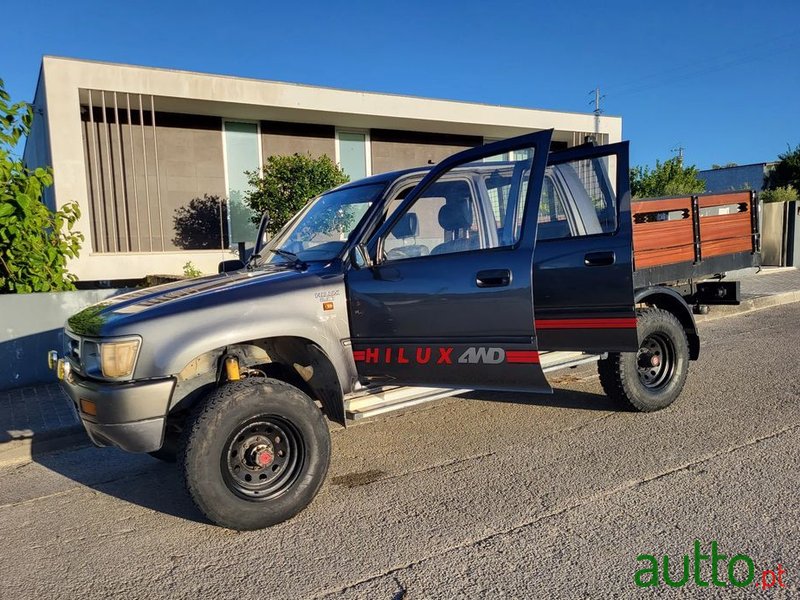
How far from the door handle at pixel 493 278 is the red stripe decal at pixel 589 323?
88 cm

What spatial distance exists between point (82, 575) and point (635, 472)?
10.6 ft

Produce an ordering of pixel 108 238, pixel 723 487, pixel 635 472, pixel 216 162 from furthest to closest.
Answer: pixel 216 162 → pixel 108 238 → pixel 635 472 → pixel 723 487

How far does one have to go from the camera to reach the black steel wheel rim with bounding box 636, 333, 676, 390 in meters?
A: 4.96

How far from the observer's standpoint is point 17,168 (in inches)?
260

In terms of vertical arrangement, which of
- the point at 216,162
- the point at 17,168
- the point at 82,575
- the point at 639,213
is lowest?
the point at 82,575

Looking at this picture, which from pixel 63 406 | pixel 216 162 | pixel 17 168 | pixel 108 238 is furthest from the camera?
pixel 216 162

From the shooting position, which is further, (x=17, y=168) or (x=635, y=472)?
(x=17, y=168)

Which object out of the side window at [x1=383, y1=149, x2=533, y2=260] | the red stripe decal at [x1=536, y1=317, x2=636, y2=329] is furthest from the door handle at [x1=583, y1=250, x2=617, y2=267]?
the side window at [x1=383, y1=149, x2=533, y2=260]

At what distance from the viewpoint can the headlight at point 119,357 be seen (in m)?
3.01

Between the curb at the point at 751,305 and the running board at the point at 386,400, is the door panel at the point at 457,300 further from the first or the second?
the curb at the point at 751,305

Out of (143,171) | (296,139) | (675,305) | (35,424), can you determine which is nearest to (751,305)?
(675,305)

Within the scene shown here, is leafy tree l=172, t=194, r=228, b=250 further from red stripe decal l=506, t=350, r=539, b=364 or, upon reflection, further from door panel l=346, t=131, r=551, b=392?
red stripe decal l=506, t=350, r=539, b=364

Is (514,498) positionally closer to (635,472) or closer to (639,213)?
(635,472)

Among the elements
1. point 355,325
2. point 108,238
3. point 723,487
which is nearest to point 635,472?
point 723,487
